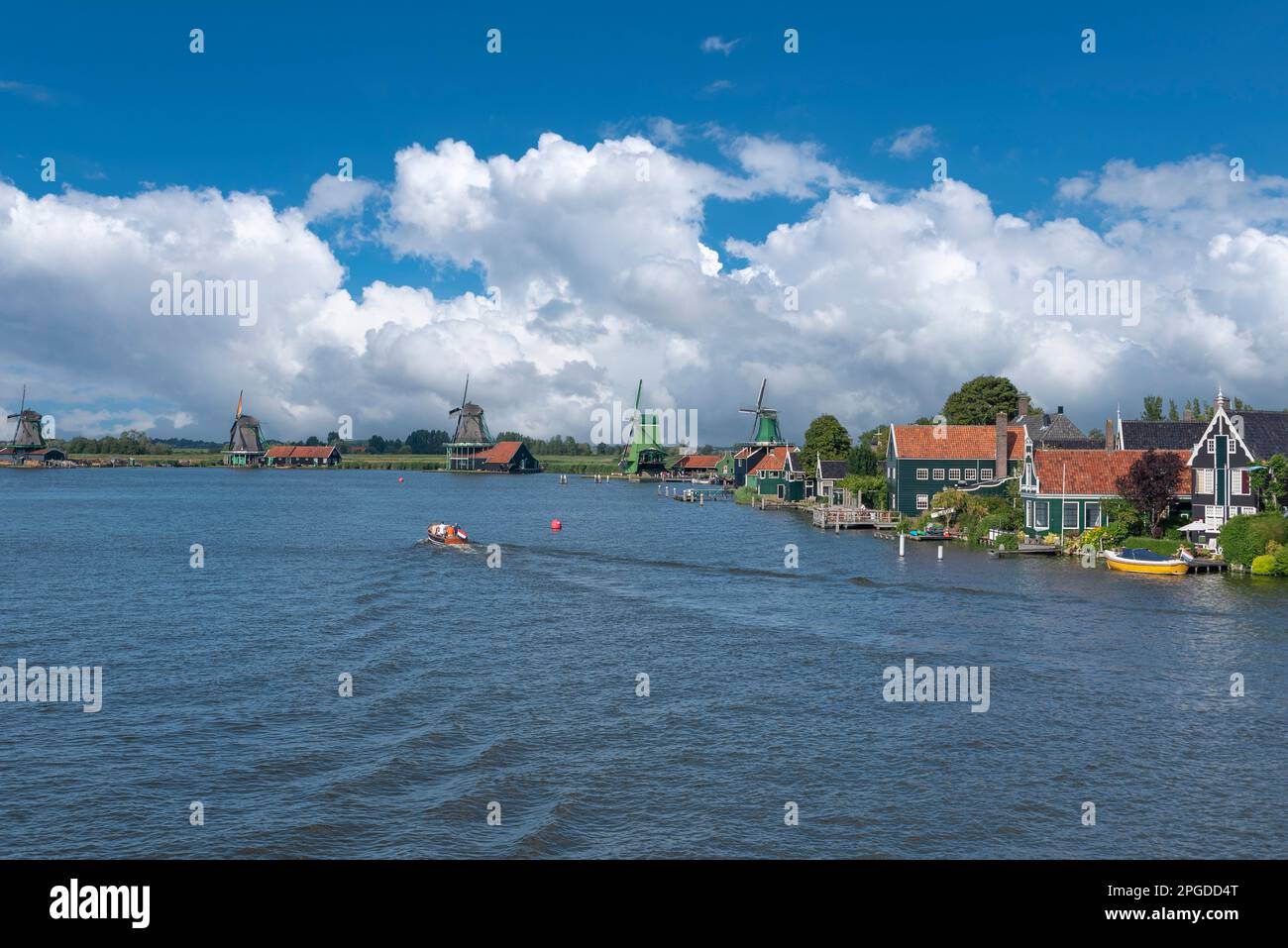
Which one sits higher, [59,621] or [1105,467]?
[1105,467]

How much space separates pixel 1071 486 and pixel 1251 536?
1479 centimetres

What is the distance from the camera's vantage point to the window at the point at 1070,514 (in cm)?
6738

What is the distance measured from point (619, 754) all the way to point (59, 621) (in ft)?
95.3

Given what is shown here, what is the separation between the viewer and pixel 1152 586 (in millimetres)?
49875

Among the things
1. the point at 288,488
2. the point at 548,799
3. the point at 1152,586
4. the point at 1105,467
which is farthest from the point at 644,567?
the point at 288,488

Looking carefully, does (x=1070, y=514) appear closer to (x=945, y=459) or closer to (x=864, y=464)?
(x=945, y=459)

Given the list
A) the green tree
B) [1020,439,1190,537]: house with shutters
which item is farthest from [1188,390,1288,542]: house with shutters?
the green tree

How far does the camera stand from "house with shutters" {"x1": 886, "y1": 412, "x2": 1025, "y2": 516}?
8662 cm
